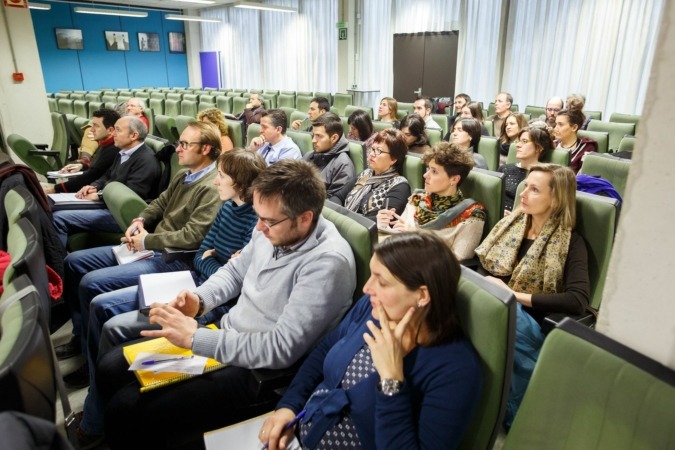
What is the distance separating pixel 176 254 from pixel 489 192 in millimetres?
1597

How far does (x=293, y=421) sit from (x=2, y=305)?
0.83 meters

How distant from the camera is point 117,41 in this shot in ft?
47.2

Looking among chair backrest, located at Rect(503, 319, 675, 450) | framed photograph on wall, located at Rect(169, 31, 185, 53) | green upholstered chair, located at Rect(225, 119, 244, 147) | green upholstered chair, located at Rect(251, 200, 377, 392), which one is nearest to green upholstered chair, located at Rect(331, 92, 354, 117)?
green upholstered chair, located at Rect(225, 119, 244, 147)

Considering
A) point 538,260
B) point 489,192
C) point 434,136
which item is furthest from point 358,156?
point 538,260

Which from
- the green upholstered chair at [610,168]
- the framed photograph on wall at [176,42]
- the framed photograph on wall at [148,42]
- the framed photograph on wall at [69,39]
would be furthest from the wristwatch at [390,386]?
the framed photograph on wall at [176,42]

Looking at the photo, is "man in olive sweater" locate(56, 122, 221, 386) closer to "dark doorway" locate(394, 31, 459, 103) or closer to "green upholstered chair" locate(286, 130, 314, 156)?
"green upholstered chair" locate(286, 130, 314, 156)

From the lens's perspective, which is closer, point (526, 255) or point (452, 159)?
point (526, 255)

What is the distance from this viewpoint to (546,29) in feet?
23.7

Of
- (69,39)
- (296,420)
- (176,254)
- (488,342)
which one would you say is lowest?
(296,420)

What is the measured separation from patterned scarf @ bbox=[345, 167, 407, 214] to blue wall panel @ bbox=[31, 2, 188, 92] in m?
13.9

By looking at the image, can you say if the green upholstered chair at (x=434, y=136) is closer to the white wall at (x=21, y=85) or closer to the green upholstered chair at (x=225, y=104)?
the green upholstered chair at (x=225, y=104)

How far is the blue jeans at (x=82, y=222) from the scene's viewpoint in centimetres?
298

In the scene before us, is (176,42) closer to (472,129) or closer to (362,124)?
(362,124)

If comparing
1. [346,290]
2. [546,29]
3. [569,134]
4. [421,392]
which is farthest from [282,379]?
[546,29]
